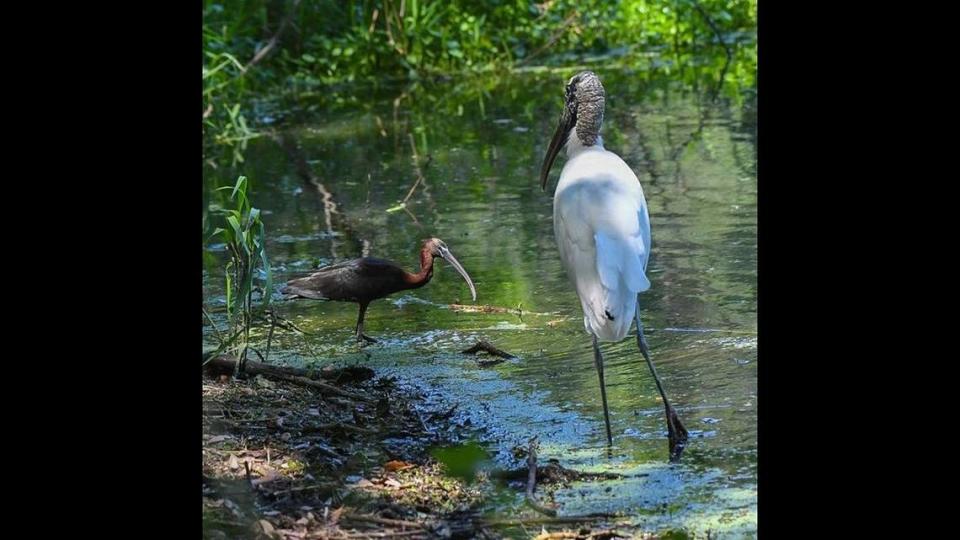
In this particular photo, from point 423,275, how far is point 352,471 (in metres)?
2.11

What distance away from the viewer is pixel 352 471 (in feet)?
16.4

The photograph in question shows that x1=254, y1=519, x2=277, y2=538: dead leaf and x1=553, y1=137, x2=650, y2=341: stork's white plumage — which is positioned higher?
x1=553, y1=137, x2=650, y2=341: stork's white plumage

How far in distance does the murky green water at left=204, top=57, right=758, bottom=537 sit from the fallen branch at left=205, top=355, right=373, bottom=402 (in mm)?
437

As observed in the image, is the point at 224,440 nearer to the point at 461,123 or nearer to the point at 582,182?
the point at 582,182

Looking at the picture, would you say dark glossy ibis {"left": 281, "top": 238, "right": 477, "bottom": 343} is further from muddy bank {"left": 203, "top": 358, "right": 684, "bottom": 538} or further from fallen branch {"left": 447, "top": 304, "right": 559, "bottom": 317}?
muddy bank {"left": 203, "top": 358, "right": 684, "bottom": 538}

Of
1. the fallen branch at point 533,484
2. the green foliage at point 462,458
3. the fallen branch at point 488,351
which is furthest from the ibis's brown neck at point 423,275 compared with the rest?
the fallen branch at point 533,484

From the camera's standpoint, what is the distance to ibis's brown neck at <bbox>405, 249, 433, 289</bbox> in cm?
699

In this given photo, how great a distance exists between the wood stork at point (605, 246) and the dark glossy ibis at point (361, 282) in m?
1.24

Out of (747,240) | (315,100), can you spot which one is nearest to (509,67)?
(315,100)

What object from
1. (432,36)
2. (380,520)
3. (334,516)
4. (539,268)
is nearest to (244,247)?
(334,516)

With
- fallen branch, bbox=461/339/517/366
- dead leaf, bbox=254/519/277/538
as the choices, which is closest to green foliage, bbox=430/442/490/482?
dead leaf, bbox=254/519/277/538

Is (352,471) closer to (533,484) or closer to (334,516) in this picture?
(334,516)

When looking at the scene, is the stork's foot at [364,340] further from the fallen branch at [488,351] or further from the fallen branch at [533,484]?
the fallen branch at [533,484]
